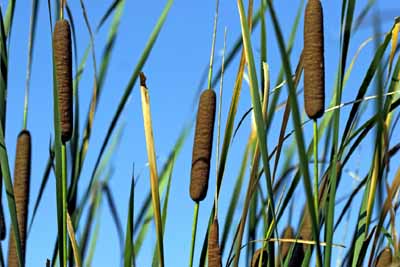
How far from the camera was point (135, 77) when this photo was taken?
5.35 feet

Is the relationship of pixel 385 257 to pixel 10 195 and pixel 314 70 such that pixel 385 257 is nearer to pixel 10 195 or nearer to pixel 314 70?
pixel 314 70

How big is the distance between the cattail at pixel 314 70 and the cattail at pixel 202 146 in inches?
8.3

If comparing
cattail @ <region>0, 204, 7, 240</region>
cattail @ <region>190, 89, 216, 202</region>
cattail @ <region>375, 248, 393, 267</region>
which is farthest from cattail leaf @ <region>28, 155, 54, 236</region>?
cattail @ <region>375, 248, 393, 267</region>

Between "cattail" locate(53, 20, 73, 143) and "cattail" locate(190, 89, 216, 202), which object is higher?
"cattail" locate(53, 20, 73, 143)

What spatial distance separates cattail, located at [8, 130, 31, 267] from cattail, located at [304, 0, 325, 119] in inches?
24.5

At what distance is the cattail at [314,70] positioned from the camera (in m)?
1.41

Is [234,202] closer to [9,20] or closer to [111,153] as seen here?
[111,153]

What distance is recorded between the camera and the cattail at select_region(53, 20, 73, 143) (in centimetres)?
149

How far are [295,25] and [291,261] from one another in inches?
22.5

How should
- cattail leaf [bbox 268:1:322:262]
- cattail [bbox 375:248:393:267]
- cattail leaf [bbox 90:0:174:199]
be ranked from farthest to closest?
cattail [bbox 375:248:393:267], cattail leaf [bbox 90:0:174:199], cattail leaf [bbox 268:1:322:262]

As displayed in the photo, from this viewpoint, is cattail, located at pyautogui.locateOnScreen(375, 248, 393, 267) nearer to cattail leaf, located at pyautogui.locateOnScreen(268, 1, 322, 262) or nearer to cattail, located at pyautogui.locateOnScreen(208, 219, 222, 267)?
cattail, located at pyautogui.locateOnScreen(208, 219, 222, 267)

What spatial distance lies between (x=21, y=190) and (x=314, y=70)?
67 centimetres

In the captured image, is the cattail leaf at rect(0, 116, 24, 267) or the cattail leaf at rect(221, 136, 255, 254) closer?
the cattail leaf at rect(0, 116, 24, 267)

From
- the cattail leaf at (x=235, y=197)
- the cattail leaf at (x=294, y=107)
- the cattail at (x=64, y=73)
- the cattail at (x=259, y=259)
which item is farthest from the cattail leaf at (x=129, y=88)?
the cattail leaf at (x=294, y=107)
